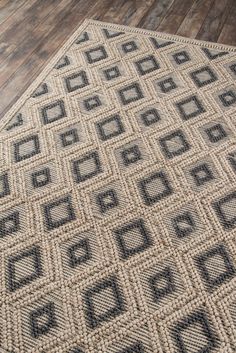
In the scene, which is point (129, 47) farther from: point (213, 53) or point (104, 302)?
point (104, 302)

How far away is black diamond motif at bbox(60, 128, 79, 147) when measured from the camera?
1258mm

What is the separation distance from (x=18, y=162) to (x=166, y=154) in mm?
481

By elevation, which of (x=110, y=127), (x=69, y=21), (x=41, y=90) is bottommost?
(x=110, y=127)

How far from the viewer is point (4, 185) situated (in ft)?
3.75

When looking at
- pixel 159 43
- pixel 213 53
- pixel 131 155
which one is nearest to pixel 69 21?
pixel 159 43

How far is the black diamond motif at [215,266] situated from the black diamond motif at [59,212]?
372mm

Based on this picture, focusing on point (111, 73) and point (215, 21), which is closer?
point (111, 73)

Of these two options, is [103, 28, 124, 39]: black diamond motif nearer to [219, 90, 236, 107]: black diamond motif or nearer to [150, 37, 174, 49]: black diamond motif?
[150, 37, 174, 49]: black diamond motif

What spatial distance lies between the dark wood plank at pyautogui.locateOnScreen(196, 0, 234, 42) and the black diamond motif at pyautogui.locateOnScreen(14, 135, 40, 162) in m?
0.90

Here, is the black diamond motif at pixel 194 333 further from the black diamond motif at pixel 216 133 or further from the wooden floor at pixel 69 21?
the wooden floor at pixel 69 21

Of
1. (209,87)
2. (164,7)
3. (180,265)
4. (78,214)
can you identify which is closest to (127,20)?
(164,7)

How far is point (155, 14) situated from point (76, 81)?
0.63 meters

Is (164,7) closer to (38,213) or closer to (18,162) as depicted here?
(18,162)

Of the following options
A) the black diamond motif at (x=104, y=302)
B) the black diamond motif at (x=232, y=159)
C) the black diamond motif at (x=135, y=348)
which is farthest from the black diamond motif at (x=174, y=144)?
the black diamond motif at (x=135, y=348)
